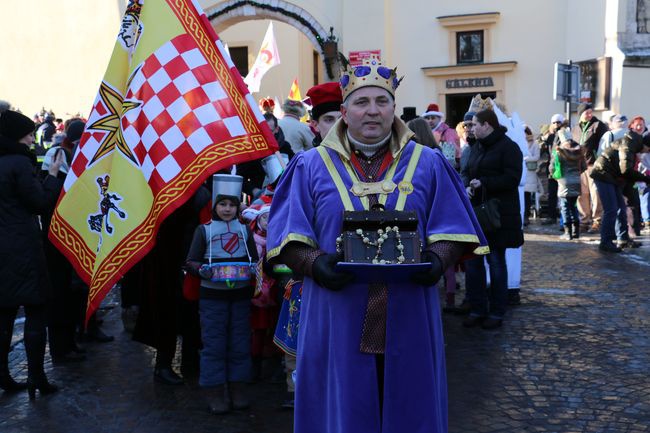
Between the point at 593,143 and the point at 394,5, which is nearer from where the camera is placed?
the point at 593,143

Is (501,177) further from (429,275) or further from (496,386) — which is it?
(429,275)

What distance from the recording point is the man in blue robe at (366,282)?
10.2 ft

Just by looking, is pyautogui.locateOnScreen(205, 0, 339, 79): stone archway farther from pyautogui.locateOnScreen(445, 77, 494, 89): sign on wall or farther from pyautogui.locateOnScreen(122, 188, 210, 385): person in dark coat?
pyautogui.locateOnScreen(122, 188, 210, 385): person in dark coat

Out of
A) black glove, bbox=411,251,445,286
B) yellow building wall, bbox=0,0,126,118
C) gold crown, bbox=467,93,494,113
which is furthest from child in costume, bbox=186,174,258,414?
yellow building wall, bbox=0,0,126,118

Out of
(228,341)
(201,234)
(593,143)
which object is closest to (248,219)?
(201,234)

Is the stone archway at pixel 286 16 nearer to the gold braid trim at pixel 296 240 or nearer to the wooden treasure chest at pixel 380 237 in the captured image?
the gold braid trim at pixel 296 240

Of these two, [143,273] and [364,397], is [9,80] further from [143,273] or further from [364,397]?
[364,397]

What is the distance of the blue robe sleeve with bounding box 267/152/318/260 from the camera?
10.4 feet

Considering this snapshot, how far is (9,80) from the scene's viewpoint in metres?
28.0

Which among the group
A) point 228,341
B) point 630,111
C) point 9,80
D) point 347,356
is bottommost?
point 228,341

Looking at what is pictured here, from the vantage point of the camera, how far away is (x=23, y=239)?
5445 mm

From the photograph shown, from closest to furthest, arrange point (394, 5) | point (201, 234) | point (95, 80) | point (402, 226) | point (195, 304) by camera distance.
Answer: point (402, 226) → point (201, 234) → point (195, 304) → point (394, 5) → point (95, 80)

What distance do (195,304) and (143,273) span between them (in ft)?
1.54

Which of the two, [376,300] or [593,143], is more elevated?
[593,143]
